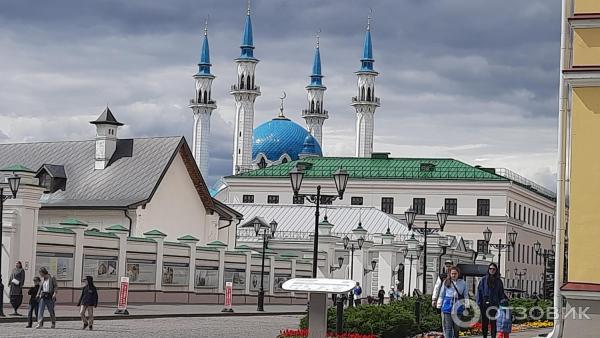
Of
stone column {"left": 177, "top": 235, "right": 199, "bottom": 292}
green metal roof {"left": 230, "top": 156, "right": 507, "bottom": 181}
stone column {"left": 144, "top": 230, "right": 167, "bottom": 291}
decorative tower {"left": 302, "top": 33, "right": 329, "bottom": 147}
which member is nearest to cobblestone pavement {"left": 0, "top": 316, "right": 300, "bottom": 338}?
stone column {"left": 144, "top": 230, "right": 167, "bottom": 291}

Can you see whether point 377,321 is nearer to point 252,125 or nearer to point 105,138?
point 105,138

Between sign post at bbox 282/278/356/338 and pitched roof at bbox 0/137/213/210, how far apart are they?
33419 mm

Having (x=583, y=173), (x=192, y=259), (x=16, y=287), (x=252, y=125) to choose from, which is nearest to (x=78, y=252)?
(x=192, y=259)

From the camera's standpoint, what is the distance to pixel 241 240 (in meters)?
66.7

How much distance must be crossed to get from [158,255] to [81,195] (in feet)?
30.0

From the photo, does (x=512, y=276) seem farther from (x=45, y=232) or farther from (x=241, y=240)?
(x=45, y=232)

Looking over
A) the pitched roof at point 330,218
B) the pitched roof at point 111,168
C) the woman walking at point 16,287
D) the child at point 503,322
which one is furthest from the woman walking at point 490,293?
the pitched roof at point 330,218

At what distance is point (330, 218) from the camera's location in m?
74.4

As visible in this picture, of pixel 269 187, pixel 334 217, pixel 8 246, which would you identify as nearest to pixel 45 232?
pixel 8 246

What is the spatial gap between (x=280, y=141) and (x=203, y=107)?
26.6 ft

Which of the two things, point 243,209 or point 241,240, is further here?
point 243,209

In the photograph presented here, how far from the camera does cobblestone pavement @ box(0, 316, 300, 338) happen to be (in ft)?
80.8

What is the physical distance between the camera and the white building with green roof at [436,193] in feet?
283

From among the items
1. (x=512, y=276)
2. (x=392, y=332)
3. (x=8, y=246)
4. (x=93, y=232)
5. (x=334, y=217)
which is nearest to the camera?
(x=392, y=332)
